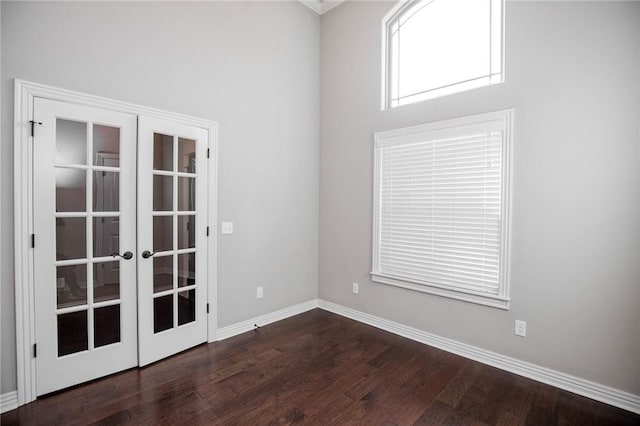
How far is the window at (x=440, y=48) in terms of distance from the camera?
2.82 metres

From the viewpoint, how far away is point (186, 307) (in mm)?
2930

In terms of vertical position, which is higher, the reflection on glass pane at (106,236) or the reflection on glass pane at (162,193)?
the reflection on glass pane at (162,193)

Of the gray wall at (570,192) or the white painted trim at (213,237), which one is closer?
the gray wall at (570,192)

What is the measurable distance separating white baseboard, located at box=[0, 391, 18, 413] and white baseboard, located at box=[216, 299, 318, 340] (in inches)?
58.6

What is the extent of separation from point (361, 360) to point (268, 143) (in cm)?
255

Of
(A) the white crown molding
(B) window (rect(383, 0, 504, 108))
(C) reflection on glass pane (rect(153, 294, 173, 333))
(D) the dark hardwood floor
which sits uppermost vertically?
(A) the white crown molding

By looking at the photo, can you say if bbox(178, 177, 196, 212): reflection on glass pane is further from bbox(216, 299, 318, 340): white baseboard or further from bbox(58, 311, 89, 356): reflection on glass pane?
bbox(216, 299, 318, 340): white baseboard

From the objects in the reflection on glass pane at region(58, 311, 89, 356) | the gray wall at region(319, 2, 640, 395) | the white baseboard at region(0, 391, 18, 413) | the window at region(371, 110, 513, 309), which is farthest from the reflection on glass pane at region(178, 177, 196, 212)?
the gray wall at region(319, 2, 640, 395)

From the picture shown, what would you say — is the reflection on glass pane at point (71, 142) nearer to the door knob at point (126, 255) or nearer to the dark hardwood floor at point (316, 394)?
the door knob at point (126, 255)

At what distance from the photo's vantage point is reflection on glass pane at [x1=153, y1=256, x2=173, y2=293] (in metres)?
2.71

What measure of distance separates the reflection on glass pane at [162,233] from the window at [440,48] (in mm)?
2678

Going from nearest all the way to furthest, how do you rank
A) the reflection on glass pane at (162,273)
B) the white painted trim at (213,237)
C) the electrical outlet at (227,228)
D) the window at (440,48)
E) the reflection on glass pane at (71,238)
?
the reflection on glass pane at (71,238) < the reflection on glass pane at (162,273) < the window at (440,48) < the white painted trim at (213,237) < the electrical outlet at (227,228)

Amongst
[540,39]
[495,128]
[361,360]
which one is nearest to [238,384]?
[361,360]

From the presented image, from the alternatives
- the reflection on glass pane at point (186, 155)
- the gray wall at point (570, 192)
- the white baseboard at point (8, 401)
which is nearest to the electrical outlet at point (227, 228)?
the reflection on glass pane at point (186, 155)
